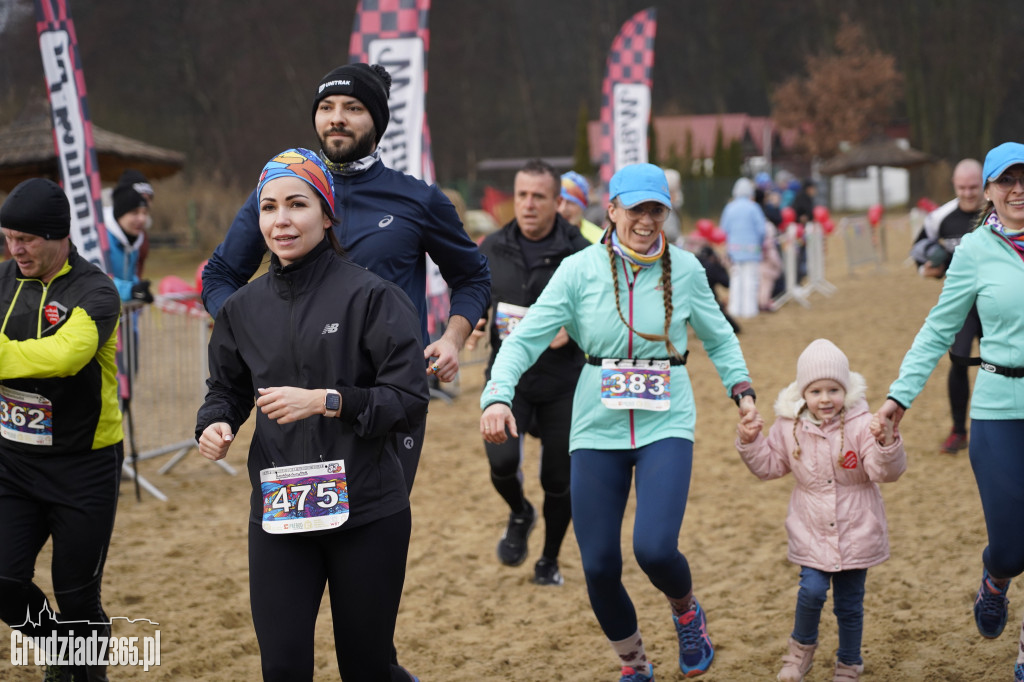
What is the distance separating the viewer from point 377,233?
11.7ft

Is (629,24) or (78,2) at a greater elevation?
(78,2)

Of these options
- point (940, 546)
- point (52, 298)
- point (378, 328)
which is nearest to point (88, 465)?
point (52, 298)

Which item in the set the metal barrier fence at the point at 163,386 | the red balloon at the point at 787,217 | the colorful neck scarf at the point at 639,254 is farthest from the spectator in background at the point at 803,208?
the colorful neck scarf at the point at 639,254

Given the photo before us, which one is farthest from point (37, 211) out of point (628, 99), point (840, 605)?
point (628, 99)

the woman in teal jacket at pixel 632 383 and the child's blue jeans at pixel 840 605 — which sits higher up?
the woman in teal jacket at pixel 632 383

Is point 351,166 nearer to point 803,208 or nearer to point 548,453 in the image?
point 548,453

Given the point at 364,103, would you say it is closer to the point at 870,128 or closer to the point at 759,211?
the point at 759,211

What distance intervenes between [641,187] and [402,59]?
5.52 meters

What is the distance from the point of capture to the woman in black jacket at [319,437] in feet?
9.46

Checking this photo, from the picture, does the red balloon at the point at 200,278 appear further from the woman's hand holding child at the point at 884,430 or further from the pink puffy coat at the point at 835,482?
the woman's hand holding child at the point at 884,430

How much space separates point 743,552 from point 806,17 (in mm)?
60807

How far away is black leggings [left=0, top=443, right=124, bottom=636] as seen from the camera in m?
3.79

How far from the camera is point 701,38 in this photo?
65125 millimetres

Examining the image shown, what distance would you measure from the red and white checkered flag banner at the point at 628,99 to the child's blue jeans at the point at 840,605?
10.0m
